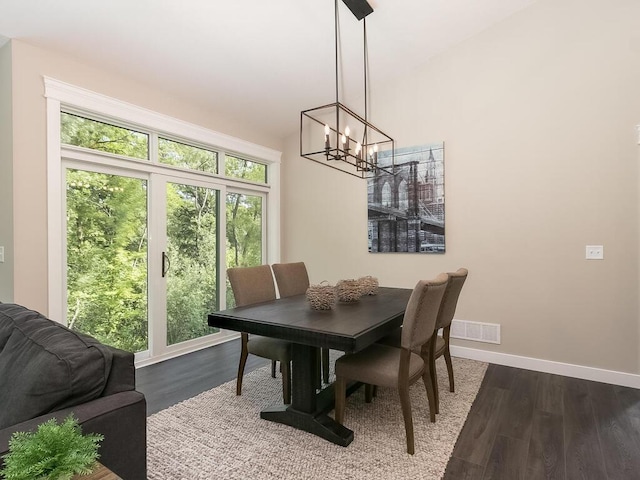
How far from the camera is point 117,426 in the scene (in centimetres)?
117

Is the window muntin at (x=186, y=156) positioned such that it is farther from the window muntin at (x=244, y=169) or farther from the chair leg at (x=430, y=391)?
the chair leg at (x=430, y=391)

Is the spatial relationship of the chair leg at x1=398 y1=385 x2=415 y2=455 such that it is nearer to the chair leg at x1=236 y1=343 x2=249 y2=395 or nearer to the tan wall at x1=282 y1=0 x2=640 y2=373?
the chair leg at x1=236 y1=343 x2=249 y2=395

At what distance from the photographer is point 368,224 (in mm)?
4367

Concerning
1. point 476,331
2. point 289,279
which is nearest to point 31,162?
point 289,279

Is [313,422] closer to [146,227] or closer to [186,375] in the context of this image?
[186,375]

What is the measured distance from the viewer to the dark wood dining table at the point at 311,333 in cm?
195

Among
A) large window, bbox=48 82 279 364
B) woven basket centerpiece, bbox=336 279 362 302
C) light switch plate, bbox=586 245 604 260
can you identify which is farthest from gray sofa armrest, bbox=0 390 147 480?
light switch plate, bbox=586 245 604 260

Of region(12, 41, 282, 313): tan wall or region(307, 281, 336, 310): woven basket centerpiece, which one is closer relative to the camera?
region(307, 281, 336, 310): woven basket centerpiece

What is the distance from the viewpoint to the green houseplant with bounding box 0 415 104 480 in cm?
78

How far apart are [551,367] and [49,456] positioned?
3.85 metres

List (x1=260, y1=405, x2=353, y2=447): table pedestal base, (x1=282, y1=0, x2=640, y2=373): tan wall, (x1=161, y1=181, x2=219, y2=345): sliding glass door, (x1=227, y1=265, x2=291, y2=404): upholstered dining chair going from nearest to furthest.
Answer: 1. (x1=260, y1=405, x2=353, y2=447): table pedestal base
2. (x1=227, y1=265, x2=291, y2=404): upholstered dining chair
3. (x1=282, y1=0, x2=640, y2=373): tan wall
4. (x1=161, y1=181, x2=219, y2=345): sliding glass door

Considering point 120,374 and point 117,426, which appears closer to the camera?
point 117,426

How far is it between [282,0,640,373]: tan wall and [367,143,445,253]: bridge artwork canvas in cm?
11

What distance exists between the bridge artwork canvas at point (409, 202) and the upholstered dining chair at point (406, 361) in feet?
5.81
